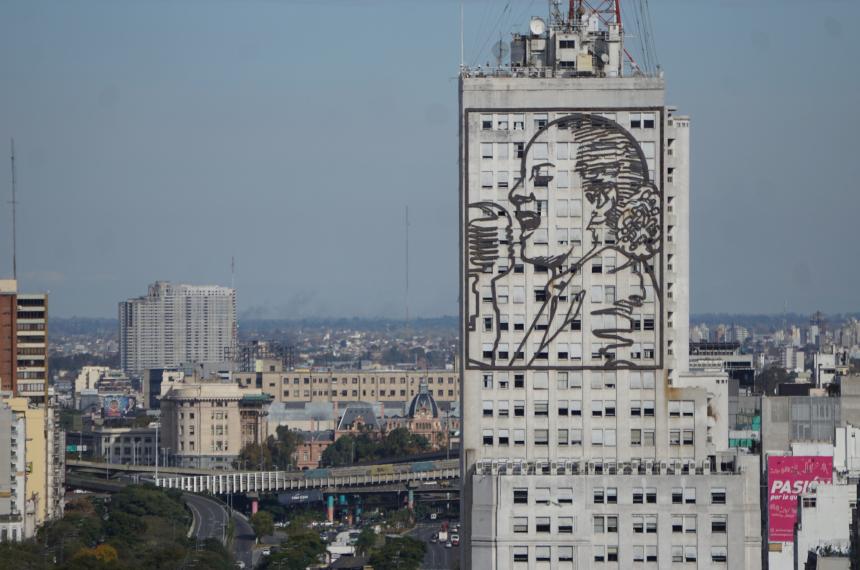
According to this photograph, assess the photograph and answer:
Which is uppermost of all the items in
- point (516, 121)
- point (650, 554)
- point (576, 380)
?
point (516, 121)

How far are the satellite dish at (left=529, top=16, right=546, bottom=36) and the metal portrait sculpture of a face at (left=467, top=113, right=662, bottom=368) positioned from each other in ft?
15.5

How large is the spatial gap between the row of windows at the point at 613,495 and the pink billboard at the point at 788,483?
20.9 meters

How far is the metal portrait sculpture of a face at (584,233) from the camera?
123 metres

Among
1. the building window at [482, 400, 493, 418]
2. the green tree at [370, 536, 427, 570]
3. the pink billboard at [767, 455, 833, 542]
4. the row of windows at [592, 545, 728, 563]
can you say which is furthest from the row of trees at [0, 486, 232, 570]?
the row of windows at [592, 545, 728, 563]

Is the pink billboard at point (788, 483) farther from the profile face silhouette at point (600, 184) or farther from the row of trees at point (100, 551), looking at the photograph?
the row of trees at point (100, 551)

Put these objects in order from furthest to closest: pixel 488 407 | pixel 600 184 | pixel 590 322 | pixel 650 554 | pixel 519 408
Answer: pixel 488 407
pixel 519 408
pixel 590 322
pixel 600 184
pixel 650 554

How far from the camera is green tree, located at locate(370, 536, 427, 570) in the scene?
185875mm

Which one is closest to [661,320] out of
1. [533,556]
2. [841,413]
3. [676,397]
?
[676,397]

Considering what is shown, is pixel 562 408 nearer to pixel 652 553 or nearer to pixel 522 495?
pixel 522 495

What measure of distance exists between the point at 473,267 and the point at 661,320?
7.60 metres

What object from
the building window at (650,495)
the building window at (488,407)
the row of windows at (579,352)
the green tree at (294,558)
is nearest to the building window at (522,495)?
the building window at (650,495)

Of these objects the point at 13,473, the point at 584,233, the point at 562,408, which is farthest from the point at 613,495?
the point at 13,473

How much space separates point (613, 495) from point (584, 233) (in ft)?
36.2

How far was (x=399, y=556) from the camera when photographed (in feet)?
621
